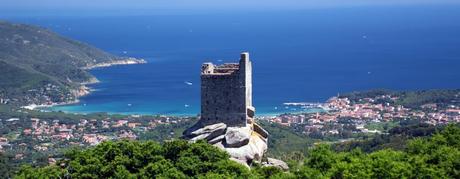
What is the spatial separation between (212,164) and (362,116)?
2446 inches

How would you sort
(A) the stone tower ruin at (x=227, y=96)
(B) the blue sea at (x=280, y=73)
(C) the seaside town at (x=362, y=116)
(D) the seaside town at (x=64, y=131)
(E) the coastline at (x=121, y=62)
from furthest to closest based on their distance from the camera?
(E) the coastline at (x=121, y=62), (B) the blue sea at (x=280, y=73), (C) the seaside town at (x=362, y=116), (D) the seaside town at (x=64, y=131), (A) the stone tower ruin at (x=227, y=96)

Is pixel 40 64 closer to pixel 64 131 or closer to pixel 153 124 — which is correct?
pixel 64 131

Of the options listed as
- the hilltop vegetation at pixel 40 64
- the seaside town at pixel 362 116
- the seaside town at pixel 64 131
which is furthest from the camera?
the hilltop vegetation at pixel 40 64

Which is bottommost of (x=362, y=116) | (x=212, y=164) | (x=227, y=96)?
(x=362, y=116)

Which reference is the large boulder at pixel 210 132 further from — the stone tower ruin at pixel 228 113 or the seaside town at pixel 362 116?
the seaside town at pixel 362 116

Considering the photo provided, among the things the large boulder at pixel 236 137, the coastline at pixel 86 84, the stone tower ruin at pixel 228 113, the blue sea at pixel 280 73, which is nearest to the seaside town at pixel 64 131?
the blue sea at pixel 280 73

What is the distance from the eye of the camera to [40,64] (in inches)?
5271

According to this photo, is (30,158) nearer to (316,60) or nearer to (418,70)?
(418,70)

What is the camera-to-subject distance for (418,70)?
449ft

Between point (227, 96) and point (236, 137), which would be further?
point (227, 96)

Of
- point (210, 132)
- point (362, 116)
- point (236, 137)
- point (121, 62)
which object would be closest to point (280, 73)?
point (121, 62)

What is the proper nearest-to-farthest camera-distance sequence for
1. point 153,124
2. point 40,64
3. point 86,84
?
point 153,124 < point 86,84 < point 40,64

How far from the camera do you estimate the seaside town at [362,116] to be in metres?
77.1

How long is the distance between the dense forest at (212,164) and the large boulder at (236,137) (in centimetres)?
116
